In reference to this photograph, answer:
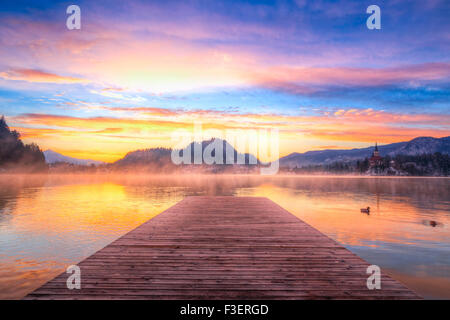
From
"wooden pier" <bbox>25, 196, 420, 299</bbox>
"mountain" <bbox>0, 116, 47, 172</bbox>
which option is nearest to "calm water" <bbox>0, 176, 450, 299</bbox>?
"wooden pier" <bbox>25, 196, 420, 299</bbox>

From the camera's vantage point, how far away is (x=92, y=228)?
1861 centimetres

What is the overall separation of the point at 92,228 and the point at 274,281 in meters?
15.9

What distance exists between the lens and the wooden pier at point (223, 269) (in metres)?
5.59

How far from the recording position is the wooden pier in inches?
220

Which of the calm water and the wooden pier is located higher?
the wooden pier

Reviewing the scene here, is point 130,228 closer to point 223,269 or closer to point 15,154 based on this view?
point 223,269

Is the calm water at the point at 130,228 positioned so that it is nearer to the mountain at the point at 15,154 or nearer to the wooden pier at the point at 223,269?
the wooden pier at the point at 223,269

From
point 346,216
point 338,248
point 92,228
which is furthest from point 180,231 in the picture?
point 346,216

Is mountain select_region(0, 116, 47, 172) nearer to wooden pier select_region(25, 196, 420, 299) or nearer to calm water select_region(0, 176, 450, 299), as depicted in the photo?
calm water select_region(0, 176, 450, 299)

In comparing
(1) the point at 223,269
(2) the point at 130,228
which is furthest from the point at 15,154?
(1) the point at 223,269

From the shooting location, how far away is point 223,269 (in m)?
6.95

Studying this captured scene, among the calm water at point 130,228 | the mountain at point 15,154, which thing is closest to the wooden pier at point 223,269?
the calm water at point 130,228

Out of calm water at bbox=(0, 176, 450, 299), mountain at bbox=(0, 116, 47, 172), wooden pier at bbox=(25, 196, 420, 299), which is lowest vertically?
calm water at bbox=(0, 176, 450, 299)
